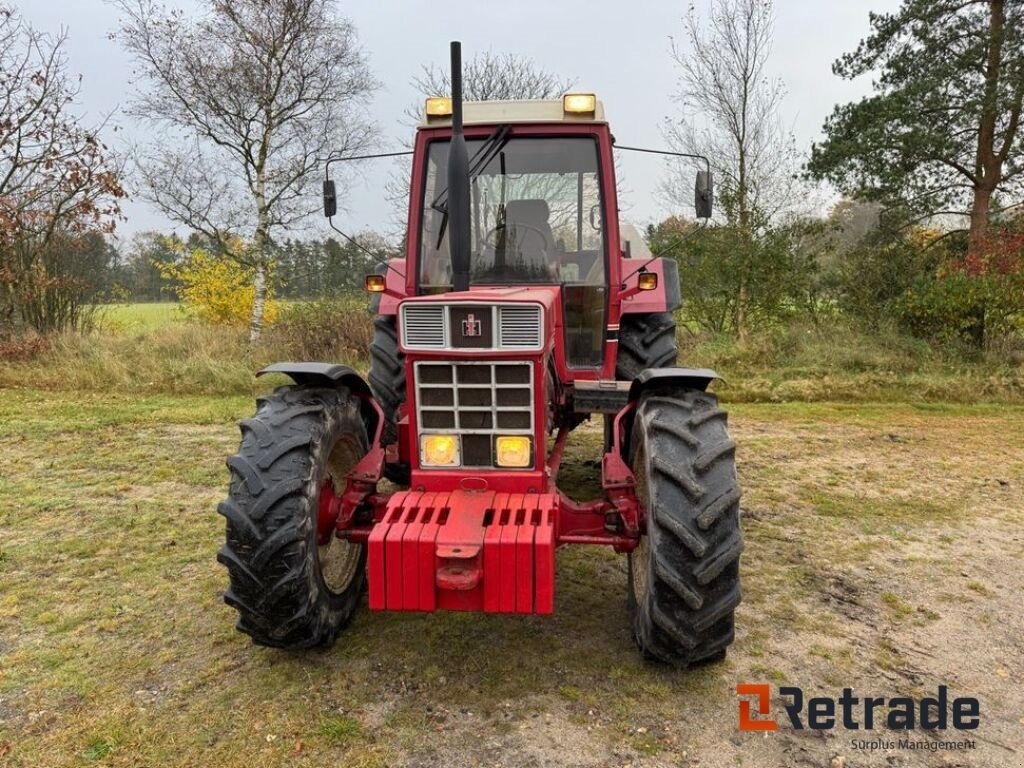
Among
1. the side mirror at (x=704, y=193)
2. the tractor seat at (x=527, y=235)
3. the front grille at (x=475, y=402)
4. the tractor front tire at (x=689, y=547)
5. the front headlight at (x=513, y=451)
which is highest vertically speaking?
the side mirror at (x=704, y=193)

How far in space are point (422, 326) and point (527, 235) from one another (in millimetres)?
→ 1515

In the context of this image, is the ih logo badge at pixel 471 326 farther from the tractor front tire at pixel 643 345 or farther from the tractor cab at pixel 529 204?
the tractor front tire at pixel 643 345

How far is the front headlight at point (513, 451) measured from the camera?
3008mm

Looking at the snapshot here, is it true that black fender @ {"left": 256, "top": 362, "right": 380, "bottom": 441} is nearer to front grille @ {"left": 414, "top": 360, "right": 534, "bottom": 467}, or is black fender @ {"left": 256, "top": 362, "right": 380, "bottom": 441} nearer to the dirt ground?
front grille @ {"left": 414, "top": 360, "right": 534, "bottom": 467}

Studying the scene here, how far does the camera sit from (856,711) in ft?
8.69

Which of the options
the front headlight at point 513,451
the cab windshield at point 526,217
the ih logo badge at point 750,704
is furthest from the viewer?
the cab windshield at point 526,217

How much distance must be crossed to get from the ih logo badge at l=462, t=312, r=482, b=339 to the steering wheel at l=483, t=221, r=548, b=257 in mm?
1473

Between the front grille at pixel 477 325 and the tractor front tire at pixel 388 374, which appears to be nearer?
the front grille at pixel 477 325

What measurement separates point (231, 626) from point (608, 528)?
179cm

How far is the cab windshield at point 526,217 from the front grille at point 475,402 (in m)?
1.30

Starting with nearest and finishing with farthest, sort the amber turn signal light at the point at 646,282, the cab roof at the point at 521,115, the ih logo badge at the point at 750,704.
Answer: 1. the ih logo badge at the point at 750,704
2. the cab roof at the point at 521,115
3. the amber turn signal light at the point at 646,282

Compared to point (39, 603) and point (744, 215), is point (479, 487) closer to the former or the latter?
point (39, 603)

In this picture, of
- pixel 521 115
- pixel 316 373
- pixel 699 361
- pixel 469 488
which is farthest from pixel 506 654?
pixel 699 361

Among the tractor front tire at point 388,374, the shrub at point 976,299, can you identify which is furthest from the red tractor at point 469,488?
the shrub at point 976,299
